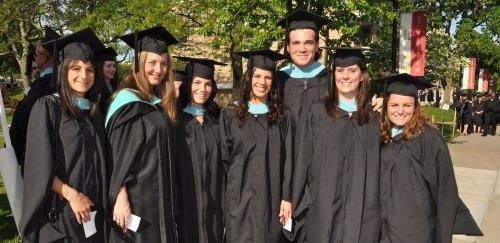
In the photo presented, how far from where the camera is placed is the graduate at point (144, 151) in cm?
287

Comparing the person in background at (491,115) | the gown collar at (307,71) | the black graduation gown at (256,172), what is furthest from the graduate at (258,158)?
the person in background at (491,115)

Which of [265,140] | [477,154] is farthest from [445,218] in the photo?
[477,154]

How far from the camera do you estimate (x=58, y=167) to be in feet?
8.79

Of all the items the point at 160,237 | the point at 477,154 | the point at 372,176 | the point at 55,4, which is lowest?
the point at 477,154

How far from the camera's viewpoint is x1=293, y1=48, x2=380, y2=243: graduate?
3.18 metres

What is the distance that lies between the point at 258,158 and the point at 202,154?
0.42m

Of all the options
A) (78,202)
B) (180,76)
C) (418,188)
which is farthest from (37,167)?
(418,188)

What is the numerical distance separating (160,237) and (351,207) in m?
1.26

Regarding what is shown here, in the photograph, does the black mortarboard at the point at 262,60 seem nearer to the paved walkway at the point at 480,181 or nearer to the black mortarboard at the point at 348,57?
the black mortarboard at the point at 348,57

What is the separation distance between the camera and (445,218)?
3.14 meters

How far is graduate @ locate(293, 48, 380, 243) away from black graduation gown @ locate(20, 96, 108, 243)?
4.50 ft

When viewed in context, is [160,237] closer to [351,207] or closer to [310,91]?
[351,207]

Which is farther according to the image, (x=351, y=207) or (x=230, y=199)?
(x=230, y=199)

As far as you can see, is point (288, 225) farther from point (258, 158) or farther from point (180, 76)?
point (180, 76)
